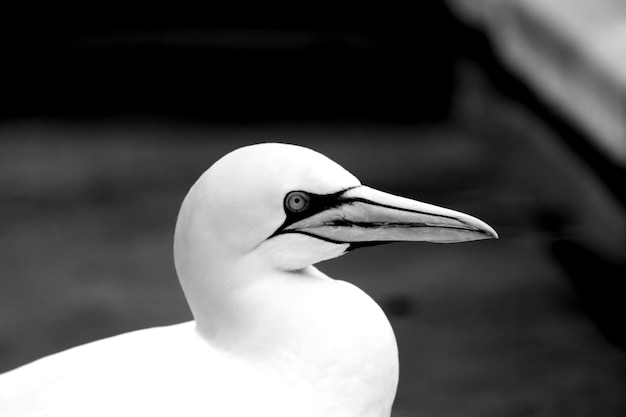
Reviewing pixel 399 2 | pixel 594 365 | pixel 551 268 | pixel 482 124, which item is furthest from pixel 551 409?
pixel 399 2

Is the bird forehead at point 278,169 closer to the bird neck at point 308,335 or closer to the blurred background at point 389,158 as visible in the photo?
the bird neck at point 308,335

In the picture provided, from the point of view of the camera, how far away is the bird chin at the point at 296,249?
6.86 ft

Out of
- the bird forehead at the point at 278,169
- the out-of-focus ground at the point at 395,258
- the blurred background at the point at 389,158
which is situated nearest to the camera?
the bird forehead at the point at 278,169

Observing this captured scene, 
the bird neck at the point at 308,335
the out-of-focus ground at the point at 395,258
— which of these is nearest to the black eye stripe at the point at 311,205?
the bird neck at the point at 308,335

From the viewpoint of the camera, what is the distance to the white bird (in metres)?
2.05

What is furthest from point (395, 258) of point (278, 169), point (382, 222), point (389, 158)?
point (278, 169)

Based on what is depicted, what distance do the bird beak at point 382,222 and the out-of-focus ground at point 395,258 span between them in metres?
1.28

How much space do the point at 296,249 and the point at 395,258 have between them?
2.33 meters

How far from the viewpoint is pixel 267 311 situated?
2090mm

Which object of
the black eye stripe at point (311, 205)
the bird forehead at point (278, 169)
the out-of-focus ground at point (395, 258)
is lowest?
the out-of-focus ground at point (395, 258)

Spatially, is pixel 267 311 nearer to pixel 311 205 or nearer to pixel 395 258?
pixel 311 205

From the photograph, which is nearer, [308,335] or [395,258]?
[308,335]

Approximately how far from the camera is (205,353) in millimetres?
2148

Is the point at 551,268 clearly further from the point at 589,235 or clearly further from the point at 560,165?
the point at 560,165
